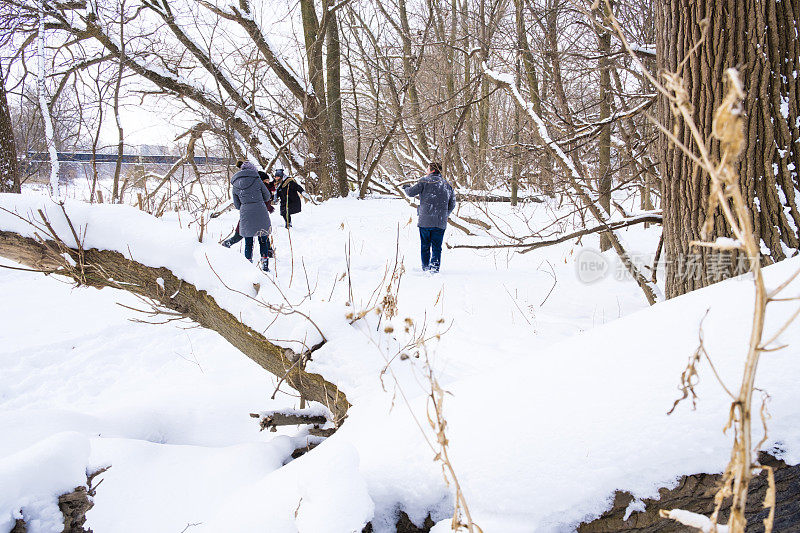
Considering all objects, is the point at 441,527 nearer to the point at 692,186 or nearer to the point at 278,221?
the point at 692,186

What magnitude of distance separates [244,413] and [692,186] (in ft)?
9.68

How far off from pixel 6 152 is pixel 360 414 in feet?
25.8

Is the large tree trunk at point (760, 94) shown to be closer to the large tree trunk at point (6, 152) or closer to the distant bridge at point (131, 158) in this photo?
the large tree trunk at point (6, 152)

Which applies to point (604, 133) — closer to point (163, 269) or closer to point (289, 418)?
point (289, 418)

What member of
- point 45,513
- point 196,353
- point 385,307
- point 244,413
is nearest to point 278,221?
point 196,353

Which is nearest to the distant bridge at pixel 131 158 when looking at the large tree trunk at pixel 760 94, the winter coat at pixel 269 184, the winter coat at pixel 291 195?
the winter coat at pixel 269 184

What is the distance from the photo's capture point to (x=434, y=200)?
6.23 m

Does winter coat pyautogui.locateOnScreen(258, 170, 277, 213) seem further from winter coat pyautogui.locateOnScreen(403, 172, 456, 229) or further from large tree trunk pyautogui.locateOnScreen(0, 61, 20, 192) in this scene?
large tree trunk pyautogui.locateOnScreen(0, 61, 20, 192)

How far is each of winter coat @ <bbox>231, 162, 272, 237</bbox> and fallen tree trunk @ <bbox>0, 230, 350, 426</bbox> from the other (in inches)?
148

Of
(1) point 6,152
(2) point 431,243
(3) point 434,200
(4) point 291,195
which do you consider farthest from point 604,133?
(1) point 6,152

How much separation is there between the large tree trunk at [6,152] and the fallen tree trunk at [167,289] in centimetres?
599

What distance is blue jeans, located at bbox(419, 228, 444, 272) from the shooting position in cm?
641

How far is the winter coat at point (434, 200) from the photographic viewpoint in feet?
20.4

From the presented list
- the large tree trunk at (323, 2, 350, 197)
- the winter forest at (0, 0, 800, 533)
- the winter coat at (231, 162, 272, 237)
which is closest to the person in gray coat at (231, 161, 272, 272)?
the winter coat at (231, 162, 272, 237)
